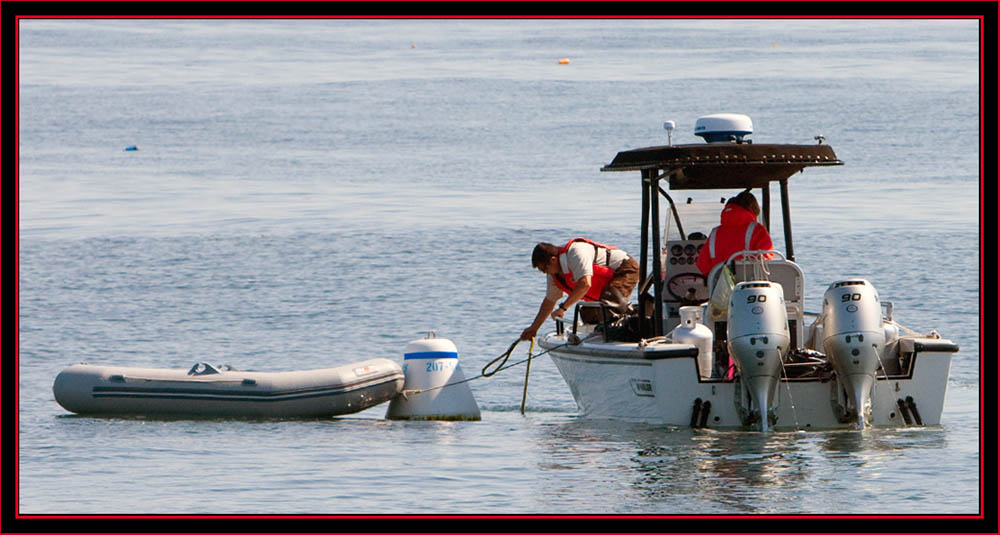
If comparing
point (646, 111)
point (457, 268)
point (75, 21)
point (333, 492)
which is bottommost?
point (333, 492)

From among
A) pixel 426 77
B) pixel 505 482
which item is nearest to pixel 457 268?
pixel 505 482

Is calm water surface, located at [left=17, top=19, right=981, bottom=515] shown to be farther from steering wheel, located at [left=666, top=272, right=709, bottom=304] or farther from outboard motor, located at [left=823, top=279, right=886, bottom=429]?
steering wheel, located at [left=666, top=272, right=709, bottom=304]

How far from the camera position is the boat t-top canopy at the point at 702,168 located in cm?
1198

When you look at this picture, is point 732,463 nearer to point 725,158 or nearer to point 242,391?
point 725,158

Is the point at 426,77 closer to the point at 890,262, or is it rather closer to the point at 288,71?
the point at 288,71

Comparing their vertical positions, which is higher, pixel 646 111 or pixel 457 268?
pixel 646 111

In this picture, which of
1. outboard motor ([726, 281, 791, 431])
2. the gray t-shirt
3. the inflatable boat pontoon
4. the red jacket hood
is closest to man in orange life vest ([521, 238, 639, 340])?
the gray t-shirt

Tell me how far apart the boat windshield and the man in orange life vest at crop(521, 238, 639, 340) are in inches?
18.2

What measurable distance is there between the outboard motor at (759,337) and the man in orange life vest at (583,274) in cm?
179

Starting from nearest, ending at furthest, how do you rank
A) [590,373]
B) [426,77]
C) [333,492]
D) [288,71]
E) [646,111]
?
[333,492]
[590,373]
[646,111]
[426,77]
[288,71]

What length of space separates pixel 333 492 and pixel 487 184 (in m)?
22.1

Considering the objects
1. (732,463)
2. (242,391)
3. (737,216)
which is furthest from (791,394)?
(242,391)

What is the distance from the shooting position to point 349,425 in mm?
12789

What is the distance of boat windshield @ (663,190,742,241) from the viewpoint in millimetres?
12961
